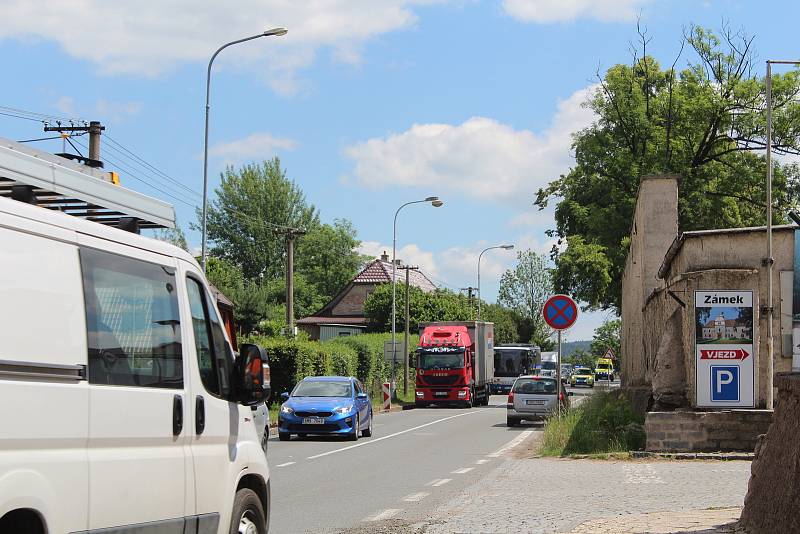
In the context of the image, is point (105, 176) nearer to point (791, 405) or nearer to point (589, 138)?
point (791, 405)

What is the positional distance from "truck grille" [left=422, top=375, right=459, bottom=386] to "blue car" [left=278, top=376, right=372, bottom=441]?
75.3 ft

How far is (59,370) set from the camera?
200 inches

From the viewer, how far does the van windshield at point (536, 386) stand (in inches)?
1266

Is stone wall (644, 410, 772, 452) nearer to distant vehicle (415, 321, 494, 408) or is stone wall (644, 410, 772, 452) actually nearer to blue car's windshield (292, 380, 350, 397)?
blue car's windshield (292, 380, 350, 397)

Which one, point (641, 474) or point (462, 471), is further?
point (462, 471)

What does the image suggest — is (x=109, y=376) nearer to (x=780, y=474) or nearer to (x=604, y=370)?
(x=780, y=474)

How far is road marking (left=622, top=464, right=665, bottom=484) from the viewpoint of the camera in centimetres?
1534

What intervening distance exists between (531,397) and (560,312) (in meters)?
11.1

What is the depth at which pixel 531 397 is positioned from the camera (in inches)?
1284

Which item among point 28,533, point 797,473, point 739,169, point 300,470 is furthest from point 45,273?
point 739,169

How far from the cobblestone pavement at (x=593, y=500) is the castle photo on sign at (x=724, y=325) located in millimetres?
2213

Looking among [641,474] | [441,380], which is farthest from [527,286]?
[641,474]

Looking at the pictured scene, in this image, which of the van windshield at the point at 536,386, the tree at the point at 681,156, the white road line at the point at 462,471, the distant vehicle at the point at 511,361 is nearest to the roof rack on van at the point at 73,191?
the white road line at the point at 462,471

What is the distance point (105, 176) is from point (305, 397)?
19.3 meters
